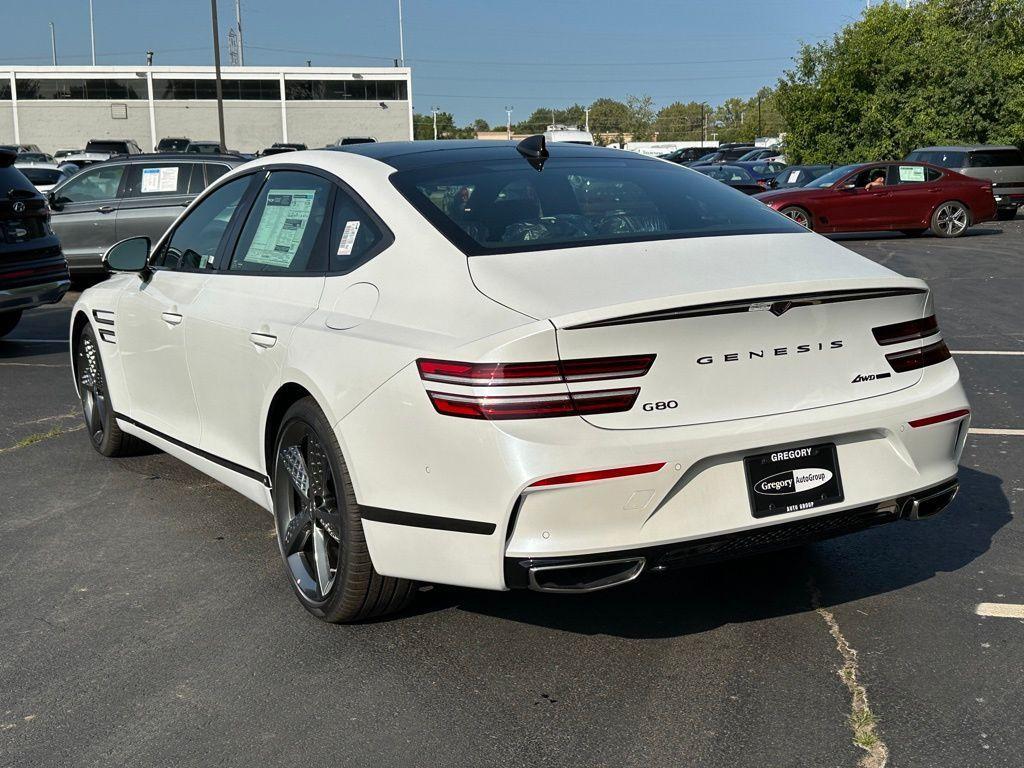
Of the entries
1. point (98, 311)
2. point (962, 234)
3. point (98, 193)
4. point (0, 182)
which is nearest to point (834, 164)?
point (962, 234)

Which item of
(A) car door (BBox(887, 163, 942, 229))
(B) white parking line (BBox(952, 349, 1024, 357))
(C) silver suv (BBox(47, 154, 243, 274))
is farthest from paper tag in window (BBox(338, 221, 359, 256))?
(A) car door (BBox(887, 163, 942, 229))

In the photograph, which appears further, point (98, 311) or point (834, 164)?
point (834, 164)

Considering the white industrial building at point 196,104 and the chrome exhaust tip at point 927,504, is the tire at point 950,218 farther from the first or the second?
the white industrial building at point 196,104

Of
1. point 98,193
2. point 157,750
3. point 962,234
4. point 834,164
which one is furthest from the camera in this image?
point 834,164

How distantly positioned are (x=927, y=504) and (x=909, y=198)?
65.4 ft

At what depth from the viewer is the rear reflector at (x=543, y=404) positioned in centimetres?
318

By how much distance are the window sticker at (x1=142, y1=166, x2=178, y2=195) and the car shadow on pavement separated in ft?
38.8

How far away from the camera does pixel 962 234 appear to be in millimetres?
23156

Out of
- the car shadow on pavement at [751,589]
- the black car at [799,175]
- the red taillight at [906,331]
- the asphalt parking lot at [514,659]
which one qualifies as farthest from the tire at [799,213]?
the red taillight at [906,331]

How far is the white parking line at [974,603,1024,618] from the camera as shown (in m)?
3.97

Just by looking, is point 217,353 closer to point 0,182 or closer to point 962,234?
point 0,182

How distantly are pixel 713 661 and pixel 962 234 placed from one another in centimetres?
2149

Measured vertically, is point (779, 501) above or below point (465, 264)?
below

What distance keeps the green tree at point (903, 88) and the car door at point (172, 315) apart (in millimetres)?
33522
